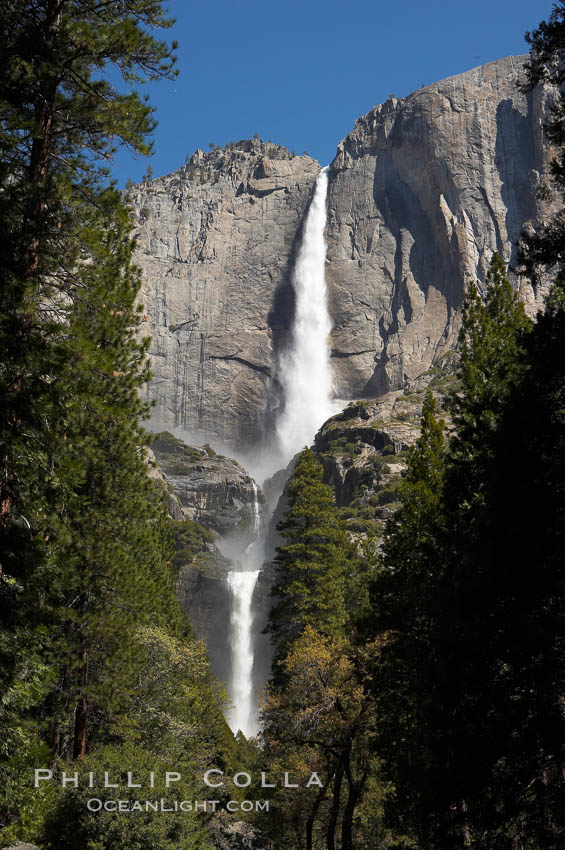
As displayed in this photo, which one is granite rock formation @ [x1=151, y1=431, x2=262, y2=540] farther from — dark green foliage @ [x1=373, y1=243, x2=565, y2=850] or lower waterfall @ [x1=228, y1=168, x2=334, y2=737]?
dark green foliage @ [x1=373, y1=243, x2=565, y2=850]

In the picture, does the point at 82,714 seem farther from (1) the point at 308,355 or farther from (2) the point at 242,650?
(1) the point at 308,355

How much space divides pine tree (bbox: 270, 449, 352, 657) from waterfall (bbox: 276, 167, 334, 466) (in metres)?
87.4

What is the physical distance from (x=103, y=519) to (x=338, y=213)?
122 m

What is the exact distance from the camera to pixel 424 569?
62.4 feet

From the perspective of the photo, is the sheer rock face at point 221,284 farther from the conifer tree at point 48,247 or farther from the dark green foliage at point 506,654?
the conifer tree at point 48,247

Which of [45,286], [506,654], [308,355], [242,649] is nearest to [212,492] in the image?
[308,355]

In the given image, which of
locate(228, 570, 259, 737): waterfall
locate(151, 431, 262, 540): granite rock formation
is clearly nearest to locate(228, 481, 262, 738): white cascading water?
locate(228, 570, 259, 737): waterfall

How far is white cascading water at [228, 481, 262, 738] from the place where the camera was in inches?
2584

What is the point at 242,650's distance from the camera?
70.6 metres

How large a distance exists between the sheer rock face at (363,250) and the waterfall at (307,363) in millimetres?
1883

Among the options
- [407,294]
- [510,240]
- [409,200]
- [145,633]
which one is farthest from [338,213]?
[145,633]

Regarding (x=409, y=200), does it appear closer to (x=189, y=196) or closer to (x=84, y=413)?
(x=189, y=196)

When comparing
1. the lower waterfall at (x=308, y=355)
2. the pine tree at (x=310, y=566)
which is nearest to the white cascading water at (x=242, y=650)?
the pine tree at (x=310, y=566)

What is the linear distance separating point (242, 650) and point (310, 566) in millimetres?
41178
